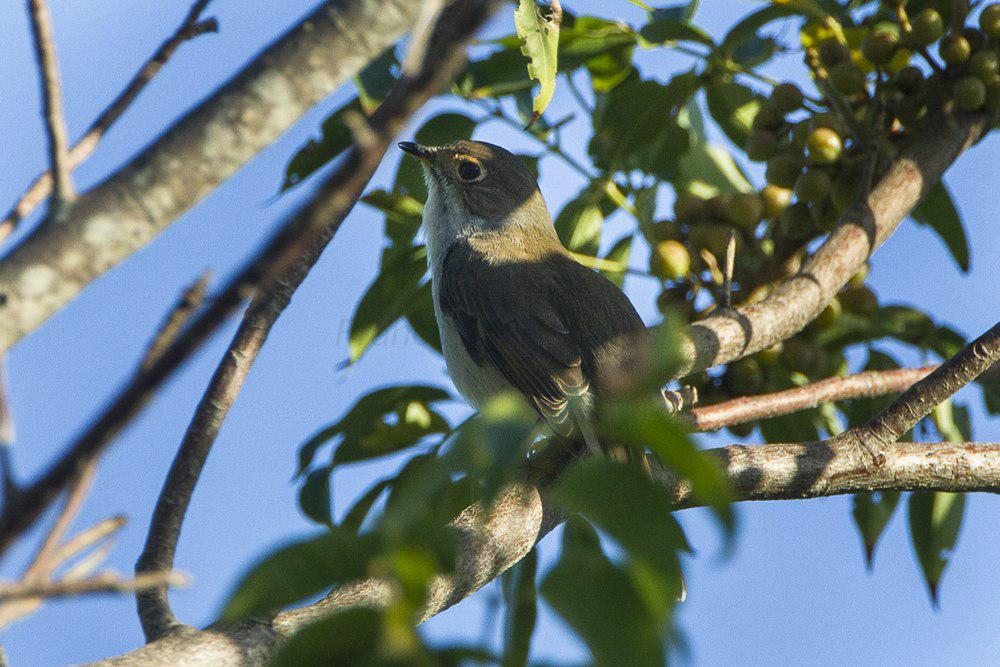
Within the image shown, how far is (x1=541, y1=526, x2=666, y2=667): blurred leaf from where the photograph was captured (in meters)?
0.93

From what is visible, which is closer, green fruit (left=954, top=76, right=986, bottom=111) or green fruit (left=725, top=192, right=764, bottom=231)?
green fruit (left=954, top=76, right=986, bottom=111)

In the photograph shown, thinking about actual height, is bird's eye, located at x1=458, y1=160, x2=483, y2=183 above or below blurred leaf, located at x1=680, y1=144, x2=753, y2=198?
above

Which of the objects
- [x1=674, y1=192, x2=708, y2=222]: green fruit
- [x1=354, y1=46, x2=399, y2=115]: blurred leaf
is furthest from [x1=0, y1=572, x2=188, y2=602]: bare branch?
[x1=674, y1=192, x2=708, y2=222]: green fruit

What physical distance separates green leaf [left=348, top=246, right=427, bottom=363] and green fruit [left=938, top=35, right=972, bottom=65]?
6.69 feet

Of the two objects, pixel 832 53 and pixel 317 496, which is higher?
pixel 832 53

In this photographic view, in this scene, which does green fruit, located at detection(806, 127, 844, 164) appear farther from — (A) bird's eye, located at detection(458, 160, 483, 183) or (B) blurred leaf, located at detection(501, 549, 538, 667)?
(B) blurred leaf, located at detection(501, 549, 538, 667)

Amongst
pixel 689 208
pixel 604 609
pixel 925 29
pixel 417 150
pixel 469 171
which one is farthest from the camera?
pixel 469 171

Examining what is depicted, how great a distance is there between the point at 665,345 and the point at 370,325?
2.70m

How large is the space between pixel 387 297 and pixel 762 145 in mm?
1537

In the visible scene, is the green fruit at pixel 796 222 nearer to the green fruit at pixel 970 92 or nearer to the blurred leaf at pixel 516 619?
the green fruit at pixel 970 92

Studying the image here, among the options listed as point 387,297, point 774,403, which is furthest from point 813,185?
point 387,297

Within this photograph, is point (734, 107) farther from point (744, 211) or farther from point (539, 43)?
point (539, 43)

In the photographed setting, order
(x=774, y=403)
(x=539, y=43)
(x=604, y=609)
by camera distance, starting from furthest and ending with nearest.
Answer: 1. (x=774, y=403)
2. (x=539, y=43)
3. (x=604, y=609)

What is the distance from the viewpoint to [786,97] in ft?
12.4
